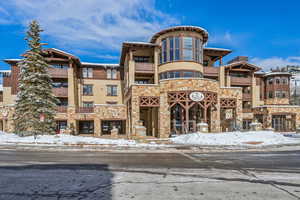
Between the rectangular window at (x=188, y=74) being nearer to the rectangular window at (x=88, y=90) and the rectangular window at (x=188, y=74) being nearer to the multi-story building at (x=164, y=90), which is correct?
the multi-story building at (x=164, y=90)

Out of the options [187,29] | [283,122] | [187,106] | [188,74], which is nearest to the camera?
[187,106]

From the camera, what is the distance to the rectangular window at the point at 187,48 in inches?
891

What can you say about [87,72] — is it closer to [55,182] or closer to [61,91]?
[61,91]

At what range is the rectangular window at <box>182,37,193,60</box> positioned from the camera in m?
22.6

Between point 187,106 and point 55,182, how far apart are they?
16259 mm

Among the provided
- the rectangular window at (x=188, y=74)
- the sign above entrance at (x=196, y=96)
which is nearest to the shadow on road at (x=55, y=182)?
the sign above entrance at (x=196, y=96)

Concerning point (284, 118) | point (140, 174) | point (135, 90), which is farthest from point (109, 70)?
point (284, 118)

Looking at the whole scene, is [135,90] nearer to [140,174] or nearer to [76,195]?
[140,174]

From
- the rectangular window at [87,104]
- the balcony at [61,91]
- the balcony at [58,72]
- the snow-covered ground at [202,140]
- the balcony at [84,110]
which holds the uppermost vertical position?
the balcony at [58,72]

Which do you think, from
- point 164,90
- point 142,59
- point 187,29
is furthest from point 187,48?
point 142,59

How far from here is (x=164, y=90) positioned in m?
21.0

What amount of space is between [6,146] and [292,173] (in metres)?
16.9

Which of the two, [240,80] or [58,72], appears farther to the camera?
[240,80]

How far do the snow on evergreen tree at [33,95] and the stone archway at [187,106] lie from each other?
43.0 ft
